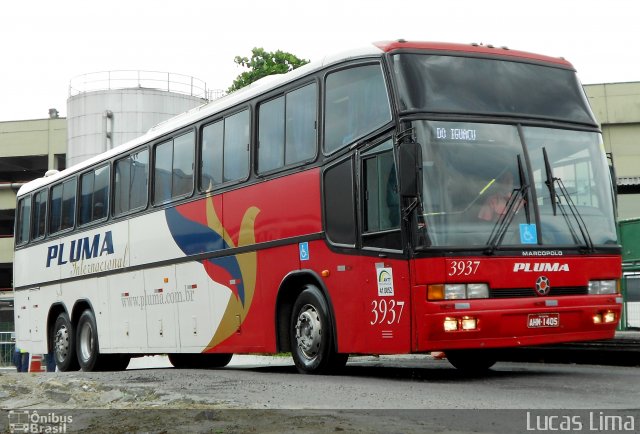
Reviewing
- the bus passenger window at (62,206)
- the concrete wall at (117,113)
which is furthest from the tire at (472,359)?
the concrete wall at (117,113)

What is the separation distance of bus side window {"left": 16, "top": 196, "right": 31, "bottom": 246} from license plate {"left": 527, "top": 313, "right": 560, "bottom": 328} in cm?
1400

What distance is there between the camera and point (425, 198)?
10461 millimetres

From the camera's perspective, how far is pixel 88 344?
19016 mm

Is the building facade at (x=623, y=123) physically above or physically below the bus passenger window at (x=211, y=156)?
above

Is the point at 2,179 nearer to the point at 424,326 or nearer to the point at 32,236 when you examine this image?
the point at 32,236

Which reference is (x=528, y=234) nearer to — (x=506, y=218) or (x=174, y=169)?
(x=506, y=218)

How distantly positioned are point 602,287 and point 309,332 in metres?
3.50

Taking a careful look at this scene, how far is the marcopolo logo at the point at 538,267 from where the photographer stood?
35.0ft

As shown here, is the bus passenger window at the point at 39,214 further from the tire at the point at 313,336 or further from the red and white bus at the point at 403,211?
the tire at the point at 313,336

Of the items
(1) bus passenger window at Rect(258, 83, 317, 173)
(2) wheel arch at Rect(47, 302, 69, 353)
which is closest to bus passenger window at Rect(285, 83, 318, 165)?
(1) bus passenger window at Rect(258, 83, 317, 173)

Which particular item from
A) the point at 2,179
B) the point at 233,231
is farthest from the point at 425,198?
the point at 2,179

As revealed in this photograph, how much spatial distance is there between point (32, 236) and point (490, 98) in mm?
13168

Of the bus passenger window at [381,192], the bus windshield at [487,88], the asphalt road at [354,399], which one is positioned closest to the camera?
the asphalt road at [354,399]

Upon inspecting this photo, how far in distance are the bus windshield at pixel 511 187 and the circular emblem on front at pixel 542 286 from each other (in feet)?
1.29
